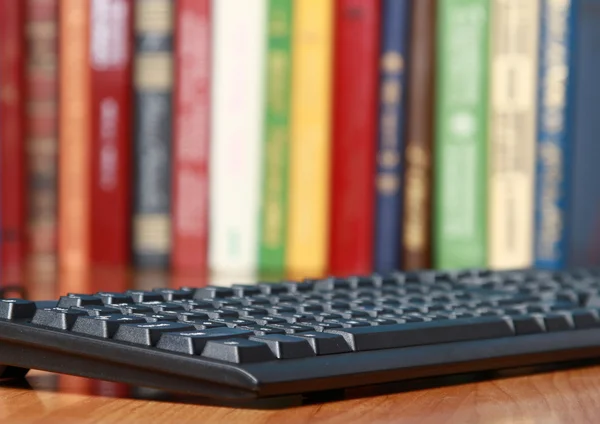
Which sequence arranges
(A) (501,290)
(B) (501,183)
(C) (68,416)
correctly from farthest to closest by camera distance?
(B) (501,183)
(A) (501,290)
(C) (68,416)

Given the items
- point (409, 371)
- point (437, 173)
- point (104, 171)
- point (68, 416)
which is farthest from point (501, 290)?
point (104, 171)

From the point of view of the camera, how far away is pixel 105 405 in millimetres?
417

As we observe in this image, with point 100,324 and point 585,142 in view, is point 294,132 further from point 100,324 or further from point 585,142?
point 100,324

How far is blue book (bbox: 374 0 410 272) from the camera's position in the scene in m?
1.13

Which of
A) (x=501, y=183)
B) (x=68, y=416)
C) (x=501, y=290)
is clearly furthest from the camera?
(x=501, y=183)

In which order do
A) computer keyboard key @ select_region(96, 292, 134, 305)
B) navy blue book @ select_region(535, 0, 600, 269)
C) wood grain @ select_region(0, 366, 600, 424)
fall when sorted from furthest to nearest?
navy blue book @ select_region(535, 0, 600, 269) < computer keyboard key @ select_region(96, 292, 134, 305) < wood grain @ select_region(0, 366, 600, 424)

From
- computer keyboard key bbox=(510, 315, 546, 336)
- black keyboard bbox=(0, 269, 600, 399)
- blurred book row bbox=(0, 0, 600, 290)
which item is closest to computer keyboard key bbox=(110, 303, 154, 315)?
black keyboard bbox=(0, 269, 600, 399)

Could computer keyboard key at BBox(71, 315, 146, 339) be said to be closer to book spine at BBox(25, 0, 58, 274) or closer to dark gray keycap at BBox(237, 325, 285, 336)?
dark gray keycap at BBox(237, 325, 285, 336)

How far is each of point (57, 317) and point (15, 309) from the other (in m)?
0.02

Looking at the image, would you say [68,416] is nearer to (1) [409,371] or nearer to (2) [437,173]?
(1) [409,371]

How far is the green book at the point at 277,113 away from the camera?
3.74 feet

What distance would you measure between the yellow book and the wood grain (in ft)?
2.14

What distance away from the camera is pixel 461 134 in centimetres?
112

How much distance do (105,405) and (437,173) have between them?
758mm
